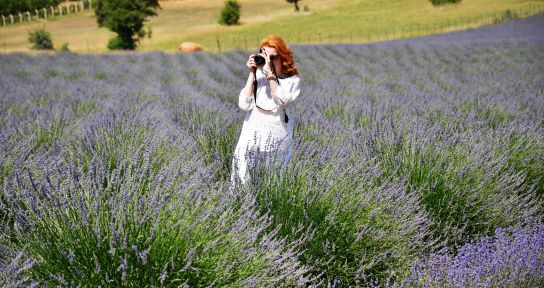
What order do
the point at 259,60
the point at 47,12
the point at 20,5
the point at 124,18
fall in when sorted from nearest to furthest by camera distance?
the point at 259,60 < the point at 124,18 < the point at 20,5 < the point at 47,12

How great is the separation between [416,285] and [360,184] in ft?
1.98

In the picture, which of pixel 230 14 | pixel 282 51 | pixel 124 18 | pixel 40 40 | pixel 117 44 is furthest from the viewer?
pixel 230 14

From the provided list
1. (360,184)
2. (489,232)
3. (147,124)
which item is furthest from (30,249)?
(489,232)

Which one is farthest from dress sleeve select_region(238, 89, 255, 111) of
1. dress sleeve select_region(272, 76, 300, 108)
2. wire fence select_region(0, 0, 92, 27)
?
wire fence select_region(0, 0, 92, 27)

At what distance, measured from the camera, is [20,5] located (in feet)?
220

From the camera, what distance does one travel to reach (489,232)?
324cm

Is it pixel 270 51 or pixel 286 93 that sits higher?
pixel 270 51

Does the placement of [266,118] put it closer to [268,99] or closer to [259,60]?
[268,99]

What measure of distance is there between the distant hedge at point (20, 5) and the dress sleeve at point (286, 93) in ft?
227

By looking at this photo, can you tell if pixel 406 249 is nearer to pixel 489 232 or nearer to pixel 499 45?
pixel 489 232

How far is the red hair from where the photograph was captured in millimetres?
3315

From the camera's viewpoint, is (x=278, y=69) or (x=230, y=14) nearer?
(x=278, y=69)

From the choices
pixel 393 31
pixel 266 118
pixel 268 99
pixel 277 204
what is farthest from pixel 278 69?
pixel 393 31

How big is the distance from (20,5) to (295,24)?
4051cm
